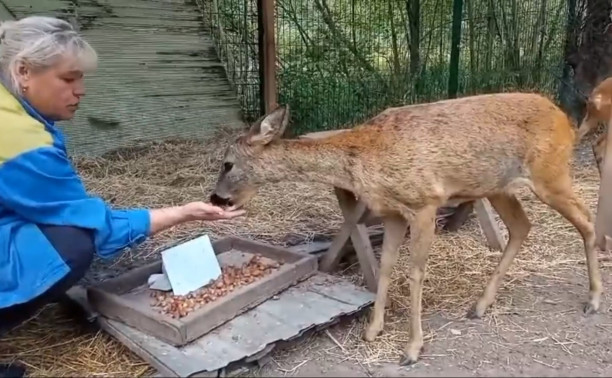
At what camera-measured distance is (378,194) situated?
12.1 ft

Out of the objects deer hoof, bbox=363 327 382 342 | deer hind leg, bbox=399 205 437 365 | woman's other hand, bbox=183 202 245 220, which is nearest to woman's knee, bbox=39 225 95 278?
woman's other hand, bbox=183 202 245 220

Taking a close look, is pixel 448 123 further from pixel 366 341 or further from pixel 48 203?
pixel 48 203

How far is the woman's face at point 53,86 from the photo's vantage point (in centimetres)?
320

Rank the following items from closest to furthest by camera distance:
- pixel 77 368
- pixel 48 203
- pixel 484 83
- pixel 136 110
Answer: pixel 48 203
pixel 77 368
pixel 136 110
pixel 484 83

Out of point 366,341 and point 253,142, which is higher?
point 253,142

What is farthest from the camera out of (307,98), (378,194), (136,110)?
(307,98)

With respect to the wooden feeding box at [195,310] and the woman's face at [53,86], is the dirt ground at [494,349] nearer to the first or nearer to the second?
the wooden feeding box at [195,310]

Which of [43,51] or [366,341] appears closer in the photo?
[43,51]

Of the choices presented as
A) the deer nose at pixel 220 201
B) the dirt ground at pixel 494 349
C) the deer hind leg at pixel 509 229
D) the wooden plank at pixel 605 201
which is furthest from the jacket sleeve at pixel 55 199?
the wooden plank at pixel 605 201

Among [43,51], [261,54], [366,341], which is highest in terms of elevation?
[43,51]

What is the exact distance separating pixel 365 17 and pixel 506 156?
242 inches

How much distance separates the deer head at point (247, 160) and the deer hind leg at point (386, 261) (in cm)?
76

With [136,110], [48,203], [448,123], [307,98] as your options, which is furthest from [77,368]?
[307,98]

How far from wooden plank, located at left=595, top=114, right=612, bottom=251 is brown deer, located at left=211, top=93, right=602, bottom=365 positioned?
0.93 meters
